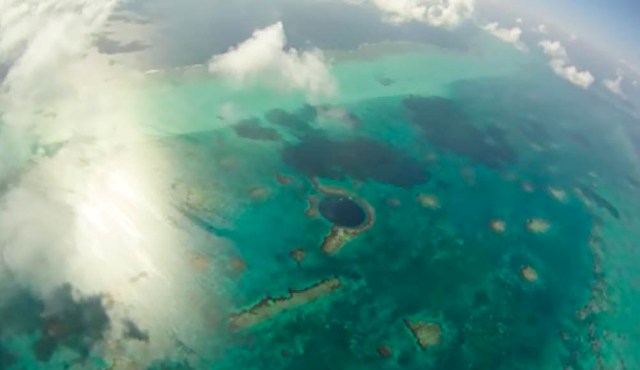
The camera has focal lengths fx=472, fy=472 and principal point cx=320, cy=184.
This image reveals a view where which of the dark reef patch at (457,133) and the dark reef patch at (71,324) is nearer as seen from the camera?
the dark reef patch at (71,324)

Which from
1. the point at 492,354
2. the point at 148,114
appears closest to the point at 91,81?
the point at 148,114

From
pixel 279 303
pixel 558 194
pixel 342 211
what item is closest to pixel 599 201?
pixel 558 194

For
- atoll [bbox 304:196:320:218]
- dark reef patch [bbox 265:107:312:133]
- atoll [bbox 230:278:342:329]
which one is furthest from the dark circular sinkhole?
dark reef patch [bbox 265:107:312:133]

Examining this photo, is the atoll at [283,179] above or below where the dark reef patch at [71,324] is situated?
below

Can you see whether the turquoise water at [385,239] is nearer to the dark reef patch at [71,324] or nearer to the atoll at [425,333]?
the dark reef patch at [71,324]

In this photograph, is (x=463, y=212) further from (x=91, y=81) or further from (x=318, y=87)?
(x=91, y=81)

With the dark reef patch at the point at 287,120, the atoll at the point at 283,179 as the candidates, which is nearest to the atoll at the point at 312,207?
the atoll at the point at 283,179
